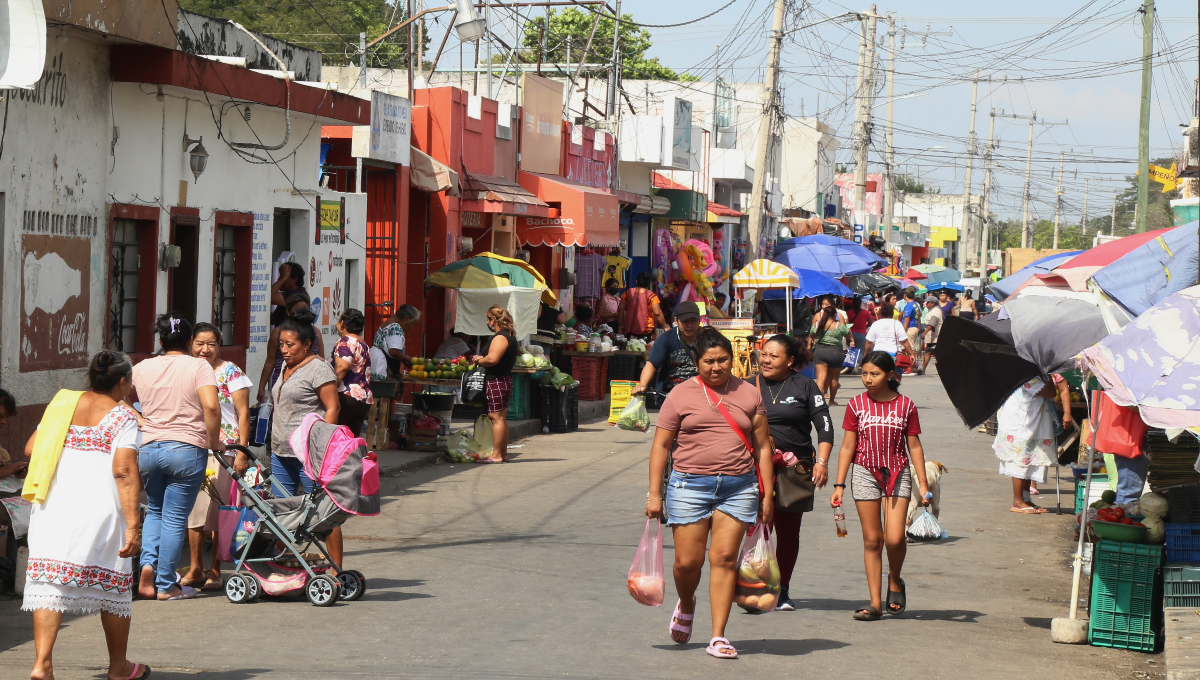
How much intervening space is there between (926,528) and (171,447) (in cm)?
622

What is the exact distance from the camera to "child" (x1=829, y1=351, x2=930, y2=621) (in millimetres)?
8016

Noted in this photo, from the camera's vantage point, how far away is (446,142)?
20.2 metres

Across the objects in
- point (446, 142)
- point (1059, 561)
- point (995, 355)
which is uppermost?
point (446, 142)

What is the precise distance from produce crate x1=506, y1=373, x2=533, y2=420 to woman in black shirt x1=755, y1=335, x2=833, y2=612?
10.2 meters

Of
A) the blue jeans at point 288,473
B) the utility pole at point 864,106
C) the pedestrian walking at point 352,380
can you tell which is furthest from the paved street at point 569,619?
the utility pole at point 864,106

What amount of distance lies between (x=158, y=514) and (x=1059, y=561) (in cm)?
680

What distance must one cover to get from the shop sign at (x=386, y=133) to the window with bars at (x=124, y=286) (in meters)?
5.15

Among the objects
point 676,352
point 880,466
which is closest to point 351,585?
point 880,466

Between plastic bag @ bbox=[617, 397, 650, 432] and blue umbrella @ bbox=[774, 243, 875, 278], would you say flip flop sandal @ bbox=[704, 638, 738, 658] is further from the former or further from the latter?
blue umbrella @ bbox=[774, 243, 875, 278]

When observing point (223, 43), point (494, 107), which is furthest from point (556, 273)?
point (223, 43)

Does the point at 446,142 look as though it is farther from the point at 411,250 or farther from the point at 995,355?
the point at 995,355

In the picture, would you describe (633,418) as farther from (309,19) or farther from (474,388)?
(309,19)

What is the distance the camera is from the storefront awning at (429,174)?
1864cm

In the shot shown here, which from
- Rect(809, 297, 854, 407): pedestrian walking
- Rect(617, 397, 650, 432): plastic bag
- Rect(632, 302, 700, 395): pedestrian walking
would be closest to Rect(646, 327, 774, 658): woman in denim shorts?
Rect(632, 302, 700, 395): pedestrian walking
